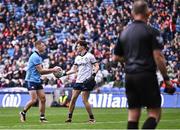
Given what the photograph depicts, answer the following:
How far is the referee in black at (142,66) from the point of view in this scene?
1010cm

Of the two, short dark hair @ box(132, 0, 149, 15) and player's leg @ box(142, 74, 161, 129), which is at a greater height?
short dark hair @ box(132, 0, 149, 15)

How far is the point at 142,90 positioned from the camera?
10.1 m

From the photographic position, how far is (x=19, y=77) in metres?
37.2

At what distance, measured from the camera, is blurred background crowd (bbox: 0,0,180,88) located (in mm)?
36188

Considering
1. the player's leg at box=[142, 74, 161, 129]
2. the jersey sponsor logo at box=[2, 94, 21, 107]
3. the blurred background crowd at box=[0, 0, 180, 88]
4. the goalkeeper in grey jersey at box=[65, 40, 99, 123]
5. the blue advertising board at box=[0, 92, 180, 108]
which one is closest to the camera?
the player's leg at box=[142, 74, 161, 129]

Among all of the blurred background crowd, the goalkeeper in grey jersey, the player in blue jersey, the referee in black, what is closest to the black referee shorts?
the referee in black

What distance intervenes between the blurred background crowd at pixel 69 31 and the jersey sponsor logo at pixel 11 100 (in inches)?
62.2

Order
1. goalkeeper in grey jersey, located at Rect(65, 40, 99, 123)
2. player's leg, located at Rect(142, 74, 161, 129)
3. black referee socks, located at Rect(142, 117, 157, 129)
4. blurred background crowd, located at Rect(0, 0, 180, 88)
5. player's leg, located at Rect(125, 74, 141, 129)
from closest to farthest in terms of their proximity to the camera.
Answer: black referee socks, located at Rect(142, 117, 157, 129) < player's leg, located at Rect(142, 74, 161, 129) < player's leg, located at Rect(125, 74, 141, 129) < goalkeeper in grey jersey, located at Rect(65, 40, 99, 123) < blurred background crowd, located at Rect(0, 0, 180, 88)

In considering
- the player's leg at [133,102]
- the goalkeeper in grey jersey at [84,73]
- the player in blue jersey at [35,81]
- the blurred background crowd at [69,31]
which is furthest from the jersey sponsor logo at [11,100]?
the player's leg at [133,102]

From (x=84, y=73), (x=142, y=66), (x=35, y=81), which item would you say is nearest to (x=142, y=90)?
(x=142, y=66)

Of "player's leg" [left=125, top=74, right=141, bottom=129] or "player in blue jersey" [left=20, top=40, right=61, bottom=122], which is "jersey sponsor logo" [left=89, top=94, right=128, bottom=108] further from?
"player's leg" [left=125, top=74, right=141, bottom=129]

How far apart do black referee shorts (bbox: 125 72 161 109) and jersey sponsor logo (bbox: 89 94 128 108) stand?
22.0 metres

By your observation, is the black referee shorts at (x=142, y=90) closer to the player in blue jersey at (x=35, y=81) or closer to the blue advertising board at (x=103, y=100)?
the player in blue jersey at (x=35, y=81)

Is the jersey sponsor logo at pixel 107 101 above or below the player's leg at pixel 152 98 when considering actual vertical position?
below
